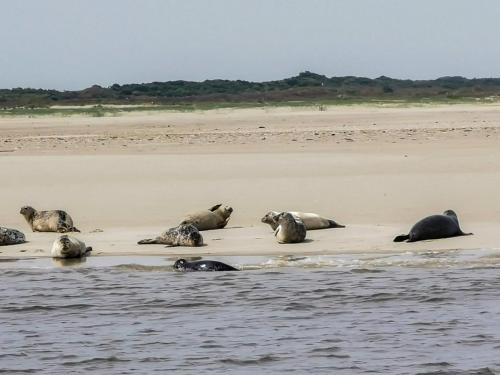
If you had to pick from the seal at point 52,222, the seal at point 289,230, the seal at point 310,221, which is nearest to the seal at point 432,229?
the seal at point 289,230

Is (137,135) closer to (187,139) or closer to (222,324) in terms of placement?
(187,139)

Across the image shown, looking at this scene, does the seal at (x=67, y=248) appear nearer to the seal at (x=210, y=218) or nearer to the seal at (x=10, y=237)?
the seal at (x=10, y=237)

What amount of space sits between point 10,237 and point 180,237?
1.74 meters

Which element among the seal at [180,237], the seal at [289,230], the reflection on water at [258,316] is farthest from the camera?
the seal at [180,237]

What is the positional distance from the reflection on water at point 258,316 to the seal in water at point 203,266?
118mm

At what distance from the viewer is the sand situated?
1197cm

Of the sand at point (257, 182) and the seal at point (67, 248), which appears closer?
the seal at point (67, 248)

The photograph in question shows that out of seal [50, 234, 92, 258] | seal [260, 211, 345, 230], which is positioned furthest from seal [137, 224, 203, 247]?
seal [260, 211, 345, 230]

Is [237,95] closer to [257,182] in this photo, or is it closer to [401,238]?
[257,182]

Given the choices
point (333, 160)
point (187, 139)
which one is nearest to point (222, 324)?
point (333, 160)

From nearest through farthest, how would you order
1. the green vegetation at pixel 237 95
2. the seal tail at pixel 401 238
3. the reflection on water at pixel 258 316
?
the reflection on water at pixel 258 316
the seal tail at pixel 401 238
the green vegetation at pixel 237 95

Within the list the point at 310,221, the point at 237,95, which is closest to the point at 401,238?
the point at 310,221

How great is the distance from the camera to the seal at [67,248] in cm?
1102

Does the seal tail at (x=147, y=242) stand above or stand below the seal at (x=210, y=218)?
below
